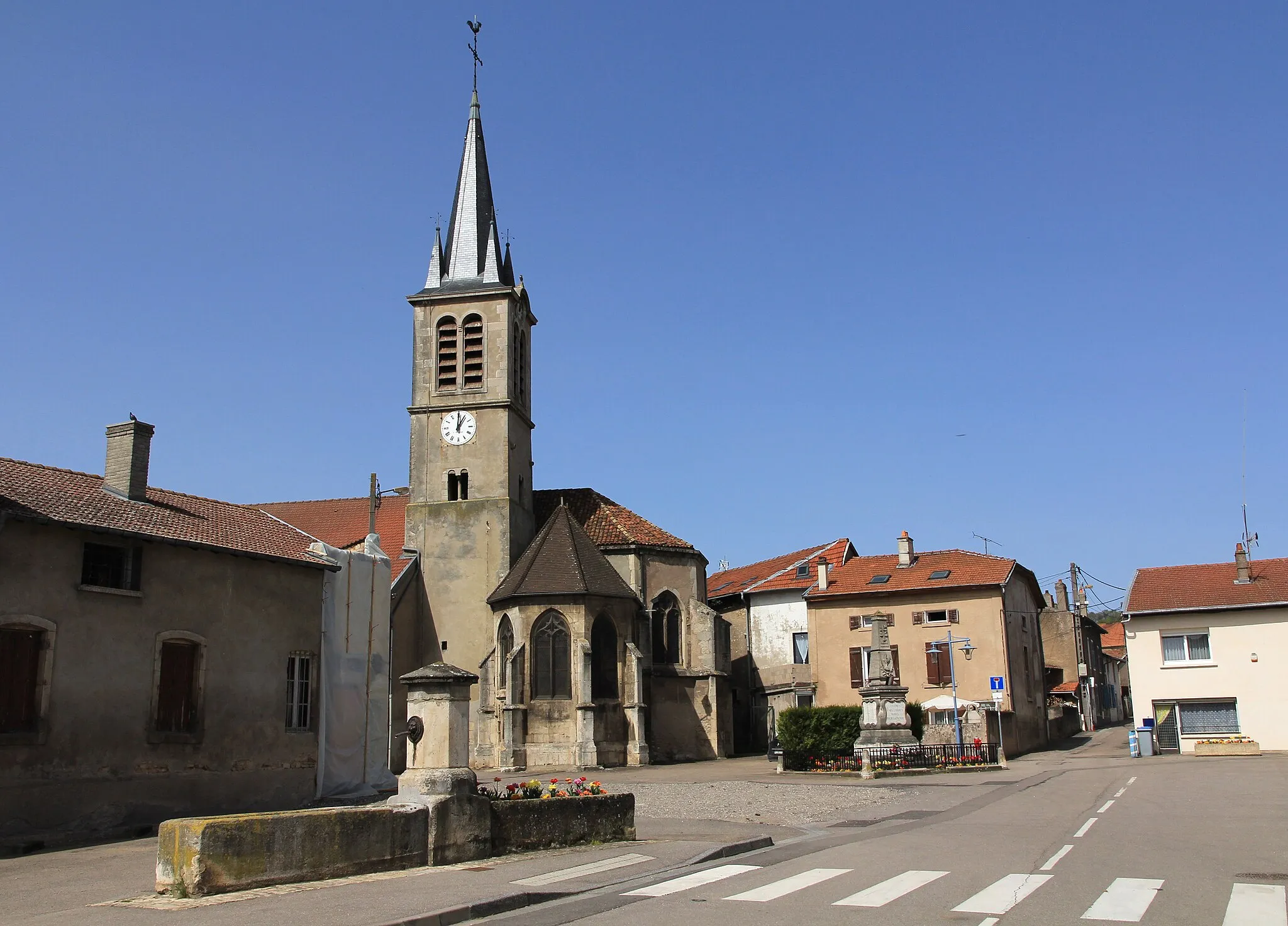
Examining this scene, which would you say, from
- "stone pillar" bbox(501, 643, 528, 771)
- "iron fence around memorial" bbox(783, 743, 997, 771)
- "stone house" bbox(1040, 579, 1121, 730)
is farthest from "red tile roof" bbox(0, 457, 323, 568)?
"stone house" bbox(1040, 579, 1121, 730)

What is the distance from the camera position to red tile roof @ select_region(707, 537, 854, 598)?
43.8m

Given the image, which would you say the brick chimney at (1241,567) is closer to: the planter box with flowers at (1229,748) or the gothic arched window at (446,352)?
the planter box with flowers at (1229,748)

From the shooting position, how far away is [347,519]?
1581 inches

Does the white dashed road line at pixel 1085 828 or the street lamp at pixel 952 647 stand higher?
the street lamp at pixel 952 647

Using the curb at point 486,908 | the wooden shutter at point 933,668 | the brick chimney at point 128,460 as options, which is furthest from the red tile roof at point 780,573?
the curb at point 486,908

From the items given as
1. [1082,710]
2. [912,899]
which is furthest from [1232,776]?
[1082,710]

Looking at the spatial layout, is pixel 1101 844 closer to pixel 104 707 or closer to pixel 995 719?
pixel 104 707

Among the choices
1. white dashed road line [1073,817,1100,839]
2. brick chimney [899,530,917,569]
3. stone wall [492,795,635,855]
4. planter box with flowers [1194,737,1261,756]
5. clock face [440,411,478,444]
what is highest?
clock face [440,411,478,444]

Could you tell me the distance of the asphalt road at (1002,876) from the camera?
8.13 meters

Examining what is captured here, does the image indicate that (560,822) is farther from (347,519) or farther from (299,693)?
(347,519)

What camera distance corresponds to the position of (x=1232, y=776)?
23094 mm

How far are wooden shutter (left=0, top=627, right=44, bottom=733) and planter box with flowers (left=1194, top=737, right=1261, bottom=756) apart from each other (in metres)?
30.8

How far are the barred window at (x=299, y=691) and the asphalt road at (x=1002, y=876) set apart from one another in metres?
11.7

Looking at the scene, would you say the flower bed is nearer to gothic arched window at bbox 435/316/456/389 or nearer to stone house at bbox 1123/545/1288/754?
gothic arched window at bbox 435/316/456/389
